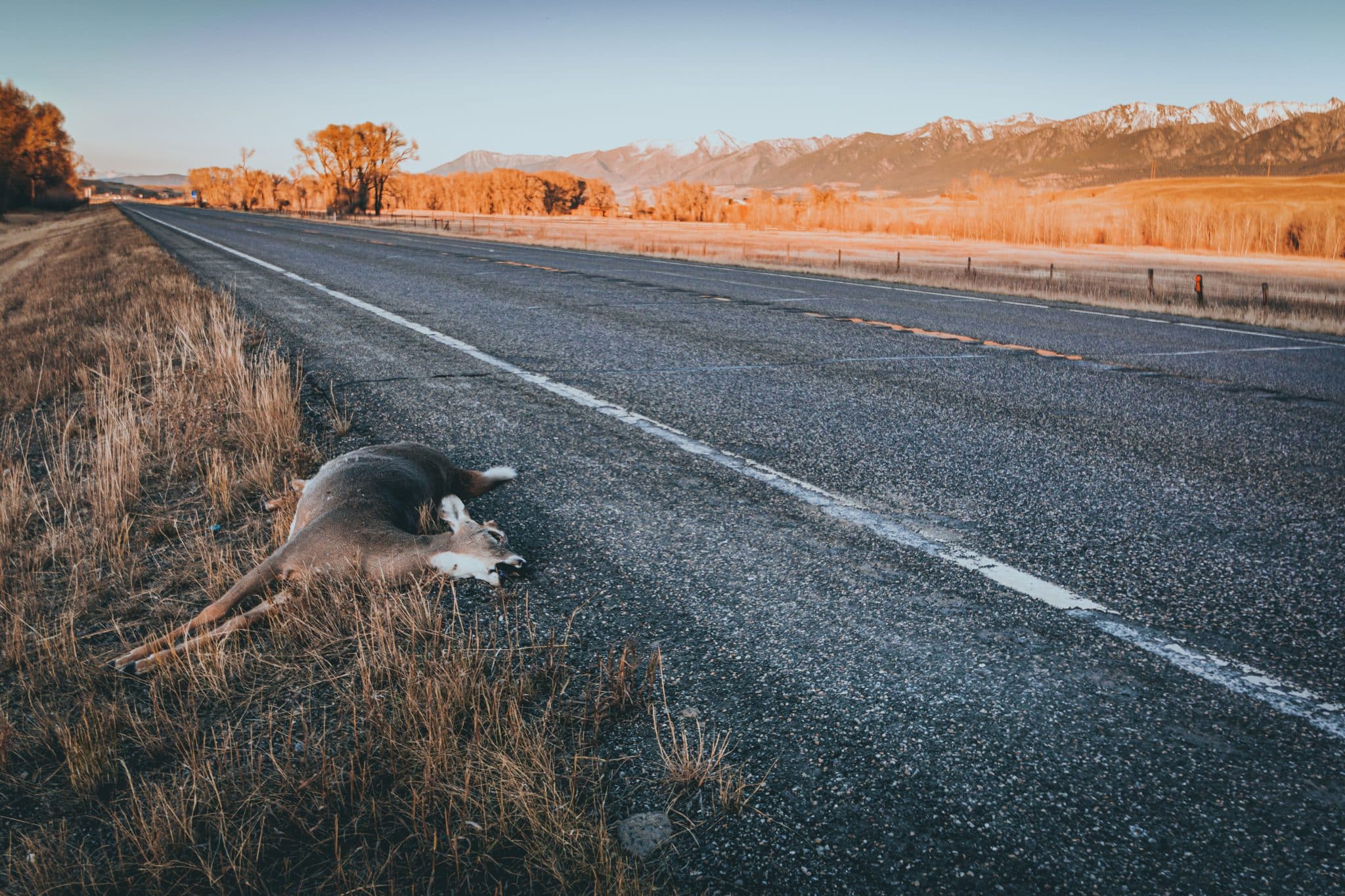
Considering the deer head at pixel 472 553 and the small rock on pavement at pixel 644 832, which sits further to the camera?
the deer head at pixel 472 553

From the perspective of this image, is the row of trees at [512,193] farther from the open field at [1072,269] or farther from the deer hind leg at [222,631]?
the deer hind leg at [222,631]

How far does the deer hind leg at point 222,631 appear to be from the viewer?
270 cm

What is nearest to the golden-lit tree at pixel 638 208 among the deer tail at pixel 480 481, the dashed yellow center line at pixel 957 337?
the dashed yellow center line at pixel 957 337

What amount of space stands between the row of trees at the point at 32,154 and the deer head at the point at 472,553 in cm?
8116

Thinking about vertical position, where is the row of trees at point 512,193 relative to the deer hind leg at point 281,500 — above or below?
above

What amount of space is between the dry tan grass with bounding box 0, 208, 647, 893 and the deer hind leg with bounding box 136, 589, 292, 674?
0.04 metres

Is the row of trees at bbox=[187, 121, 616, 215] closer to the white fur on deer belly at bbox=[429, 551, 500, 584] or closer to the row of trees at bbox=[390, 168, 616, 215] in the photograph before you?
the row of trees at bbox=[390, 168, 616, 215]

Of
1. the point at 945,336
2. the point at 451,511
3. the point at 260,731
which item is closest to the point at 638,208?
the point at 945,336

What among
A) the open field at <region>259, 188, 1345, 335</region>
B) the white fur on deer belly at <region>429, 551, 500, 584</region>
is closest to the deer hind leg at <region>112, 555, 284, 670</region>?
the white fur on deer belly at <region>429, 551, 500, 584</region>

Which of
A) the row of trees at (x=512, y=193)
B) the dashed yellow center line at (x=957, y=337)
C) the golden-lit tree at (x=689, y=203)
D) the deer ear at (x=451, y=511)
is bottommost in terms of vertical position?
the deer ear at (x=451, y=511)

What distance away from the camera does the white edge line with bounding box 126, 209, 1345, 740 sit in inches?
98.9

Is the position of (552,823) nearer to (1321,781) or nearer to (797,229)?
(1321,781)

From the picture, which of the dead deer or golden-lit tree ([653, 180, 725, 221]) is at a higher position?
golden-lit tree ([653, 180, 725, 221])

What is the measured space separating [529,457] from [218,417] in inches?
85.0
